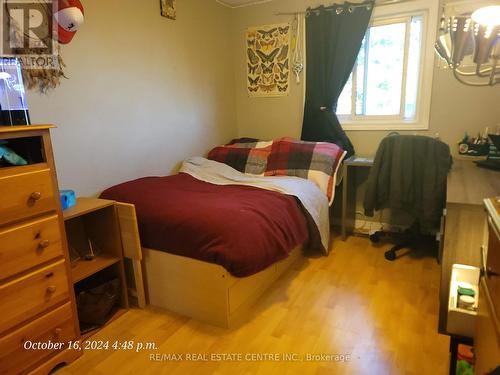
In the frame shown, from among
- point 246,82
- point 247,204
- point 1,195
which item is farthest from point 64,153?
point 246,82

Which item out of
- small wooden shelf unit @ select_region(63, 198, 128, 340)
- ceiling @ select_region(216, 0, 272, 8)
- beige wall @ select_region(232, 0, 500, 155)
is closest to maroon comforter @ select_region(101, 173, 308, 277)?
small wooden shelf unit @ select_region(63, 198, 128, 340)

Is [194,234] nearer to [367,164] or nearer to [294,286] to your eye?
[294,286]

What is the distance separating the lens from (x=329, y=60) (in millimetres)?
3232

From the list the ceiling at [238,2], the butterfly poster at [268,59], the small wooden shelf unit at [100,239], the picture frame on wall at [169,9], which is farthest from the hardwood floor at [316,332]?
the ceiling at [238,2]

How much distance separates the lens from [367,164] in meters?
2.94

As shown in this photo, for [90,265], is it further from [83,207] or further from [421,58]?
[421,58]

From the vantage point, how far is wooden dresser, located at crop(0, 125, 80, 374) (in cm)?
142

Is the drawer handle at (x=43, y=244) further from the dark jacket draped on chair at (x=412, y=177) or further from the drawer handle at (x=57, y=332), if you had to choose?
the dark jacket draped on chair at (x=412, y=177)

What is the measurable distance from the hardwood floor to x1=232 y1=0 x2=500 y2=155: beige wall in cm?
128

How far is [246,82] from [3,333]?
313 centimetres

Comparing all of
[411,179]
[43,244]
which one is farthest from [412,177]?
[43,244]

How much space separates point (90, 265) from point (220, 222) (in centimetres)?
86

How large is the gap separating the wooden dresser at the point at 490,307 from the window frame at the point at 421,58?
216cm

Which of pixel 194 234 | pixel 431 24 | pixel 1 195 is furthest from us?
Answer: pixel 431 24
